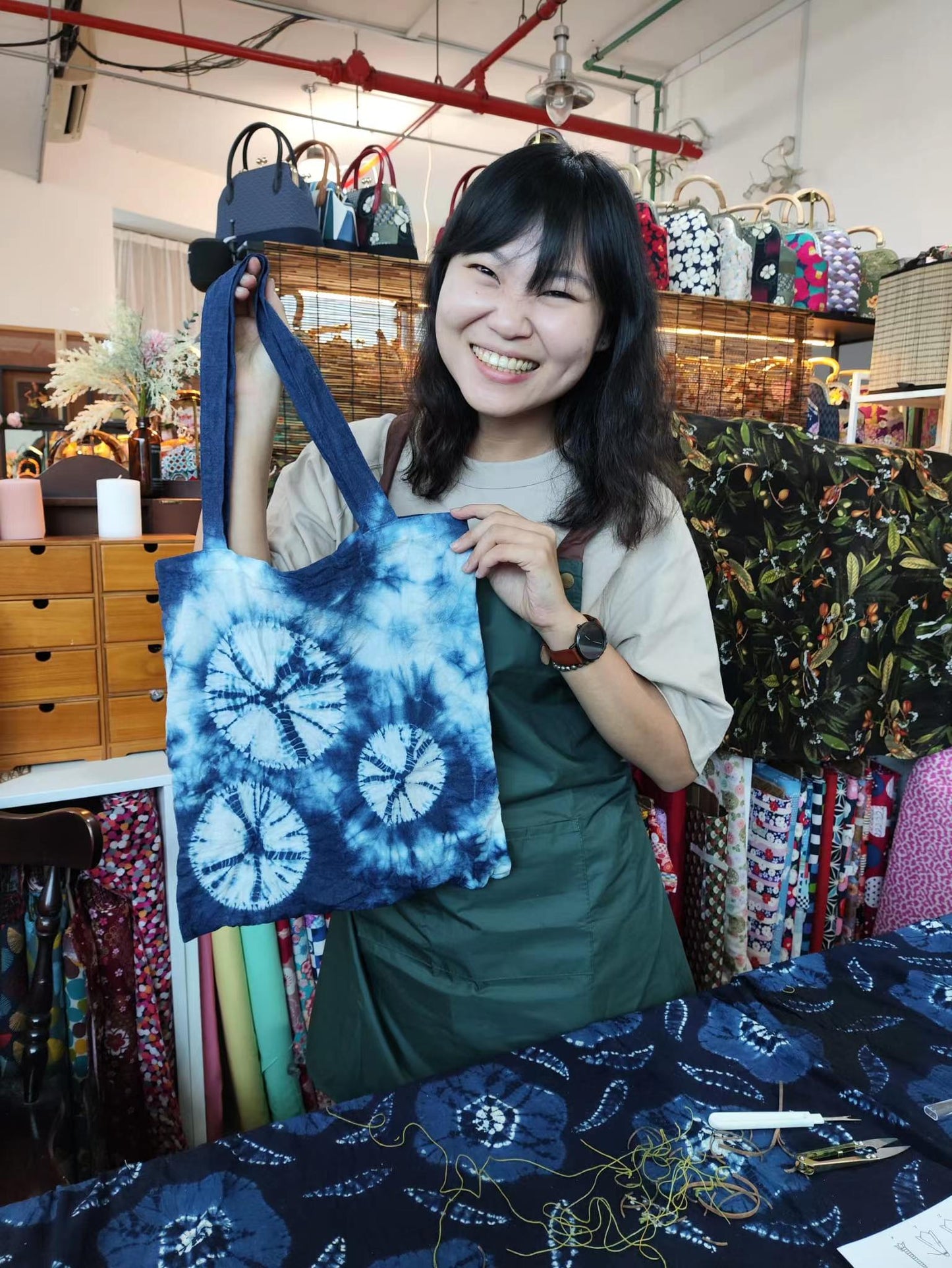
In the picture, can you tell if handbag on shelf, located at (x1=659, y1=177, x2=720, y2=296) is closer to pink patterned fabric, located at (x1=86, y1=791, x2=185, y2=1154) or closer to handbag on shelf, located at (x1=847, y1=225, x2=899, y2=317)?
handbag on shelf, located at (x1=847, y1=225, x2=899, y2=317)

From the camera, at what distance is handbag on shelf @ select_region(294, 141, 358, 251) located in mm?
2154

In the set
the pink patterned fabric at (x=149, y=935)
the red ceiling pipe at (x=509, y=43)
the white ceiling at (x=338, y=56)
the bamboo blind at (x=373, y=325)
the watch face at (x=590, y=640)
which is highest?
the white ceiling at (x=338, y=56)

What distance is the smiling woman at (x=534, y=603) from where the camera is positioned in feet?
2.97

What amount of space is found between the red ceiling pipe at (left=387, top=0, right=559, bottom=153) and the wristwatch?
4.30 m

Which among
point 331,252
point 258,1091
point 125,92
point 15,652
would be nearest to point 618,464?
point 15,652

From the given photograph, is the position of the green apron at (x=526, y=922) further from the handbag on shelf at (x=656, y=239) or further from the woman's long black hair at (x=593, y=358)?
the handbag on shelf at (x=656, y=239)

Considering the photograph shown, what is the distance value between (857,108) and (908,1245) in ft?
21.1

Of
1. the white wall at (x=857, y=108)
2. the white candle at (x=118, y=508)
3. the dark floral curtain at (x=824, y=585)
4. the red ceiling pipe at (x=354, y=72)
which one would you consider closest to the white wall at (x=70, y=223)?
the red ceiling pipe at (x=354, y=72)

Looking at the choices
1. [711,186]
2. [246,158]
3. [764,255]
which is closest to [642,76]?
[711,186]

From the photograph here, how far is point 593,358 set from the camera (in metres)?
1.05

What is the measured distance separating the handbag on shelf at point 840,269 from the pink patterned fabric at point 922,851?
1.96 meters

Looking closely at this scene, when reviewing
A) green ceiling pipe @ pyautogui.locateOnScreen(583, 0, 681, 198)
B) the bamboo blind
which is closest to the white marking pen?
the bamboo blind

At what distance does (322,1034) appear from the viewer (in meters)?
1.14

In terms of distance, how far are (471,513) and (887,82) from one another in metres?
5.90
